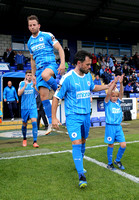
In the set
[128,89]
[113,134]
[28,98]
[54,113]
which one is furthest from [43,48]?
[128,89]

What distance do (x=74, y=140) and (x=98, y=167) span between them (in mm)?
1270

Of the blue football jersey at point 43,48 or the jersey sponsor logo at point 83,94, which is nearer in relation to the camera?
the jersey sponsor logo at point 83,94

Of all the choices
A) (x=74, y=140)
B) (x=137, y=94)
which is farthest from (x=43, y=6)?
(x=74, y=140)

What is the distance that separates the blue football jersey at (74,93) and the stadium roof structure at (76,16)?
17.1m

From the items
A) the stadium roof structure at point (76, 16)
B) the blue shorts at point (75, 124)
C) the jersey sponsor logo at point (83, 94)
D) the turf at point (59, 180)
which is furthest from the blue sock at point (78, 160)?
the stadium roof structure at point (76, 16)

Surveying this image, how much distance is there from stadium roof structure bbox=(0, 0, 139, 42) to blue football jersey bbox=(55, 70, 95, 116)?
17.1 m

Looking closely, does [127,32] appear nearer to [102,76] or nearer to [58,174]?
[102,76]

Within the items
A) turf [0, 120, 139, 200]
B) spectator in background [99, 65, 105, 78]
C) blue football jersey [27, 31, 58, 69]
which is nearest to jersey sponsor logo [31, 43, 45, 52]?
blue football jersey [27, 31, 58, 69]

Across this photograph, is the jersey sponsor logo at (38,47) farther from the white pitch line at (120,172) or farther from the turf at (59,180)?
the white pitch line at (120,172)

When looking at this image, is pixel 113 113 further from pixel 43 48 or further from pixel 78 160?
pixel 43 48

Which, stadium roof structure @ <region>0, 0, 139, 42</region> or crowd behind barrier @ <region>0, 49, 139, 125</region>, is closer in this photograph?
→ crowd behind barrier @ <region>0, 49, 139, 125</region>

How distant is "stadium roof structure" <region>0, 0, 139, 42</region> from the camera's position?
→ 63.2 feet

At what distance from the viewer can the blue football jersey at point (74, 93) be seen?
127 inches

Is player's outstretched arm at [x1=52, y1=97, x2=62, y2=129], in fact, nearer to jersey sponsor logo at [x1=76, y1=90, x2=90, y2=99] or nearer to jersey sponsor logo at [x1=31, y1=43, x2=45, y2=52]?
jersey sponsor logo at [x1=76, y1=90, x2=90, y2=99]
